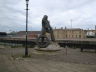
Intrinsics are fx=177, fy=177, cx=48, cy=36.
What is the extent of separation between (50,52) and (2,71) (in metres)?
9.03

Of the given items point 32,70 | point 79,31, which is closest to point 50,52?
point 32,70

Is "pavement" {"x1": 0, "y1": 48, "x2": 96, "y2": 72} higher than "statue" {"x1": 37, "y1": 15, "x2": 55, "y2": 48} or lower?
lower

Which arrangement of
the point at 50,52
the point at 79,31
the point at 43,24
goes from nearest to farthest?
the point at 50,52 → the point at 43,24 → the point at 79,31

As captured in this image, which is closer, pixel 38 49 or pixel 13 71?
pixel 13 71

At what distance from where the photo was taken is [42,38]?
19.4 meters

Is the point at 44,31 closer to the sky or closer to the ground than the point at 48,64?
closer to the sky

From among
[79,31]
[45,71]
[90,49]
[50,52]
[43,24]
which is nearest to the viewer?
[45,71]

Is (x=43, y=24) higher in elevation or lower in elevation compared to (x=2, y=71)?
higher

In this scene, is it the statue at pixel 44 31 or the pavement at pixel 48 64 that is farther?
the statue at pixel 44 31

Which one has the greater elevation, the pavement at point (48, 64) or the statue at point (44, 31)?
the statue at point (44, 31)

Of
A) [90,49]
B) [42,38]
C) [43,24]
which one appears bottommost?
[90,49]

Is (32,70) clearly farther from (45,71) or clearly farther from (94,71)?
(94,71)

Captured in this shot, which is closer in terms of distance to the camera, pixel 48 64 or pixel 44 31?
pixel 48 64

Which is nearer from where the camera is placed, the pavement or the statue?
the pavement
